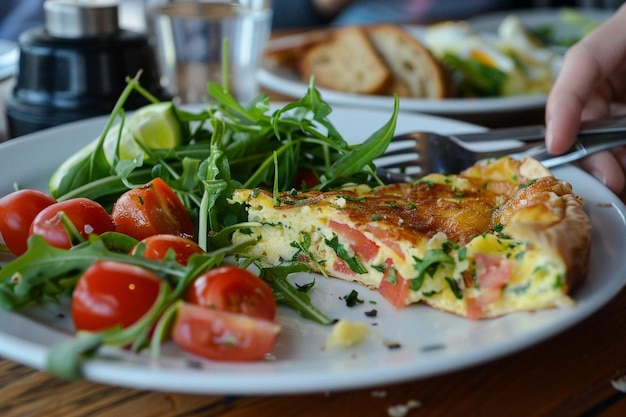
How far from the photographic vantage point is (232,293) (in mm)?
1526

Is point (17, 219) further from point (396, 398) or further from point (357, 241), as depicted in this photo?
point (396, 398)

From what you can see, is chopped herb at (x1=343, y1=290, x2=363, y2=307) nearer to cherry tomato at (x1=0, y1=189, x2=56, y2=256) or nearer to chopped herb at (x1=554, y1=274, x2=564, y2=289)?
chopped herb at (x1=554, y1=274, x2=564, y2=289)

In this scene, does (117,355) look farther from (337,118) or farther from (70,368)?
(337,118)

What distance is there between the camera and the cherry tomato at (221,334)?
4.64ft

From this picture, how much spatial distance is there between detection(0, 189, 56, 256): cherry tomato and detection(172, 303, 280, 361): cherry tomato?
27.2 inches

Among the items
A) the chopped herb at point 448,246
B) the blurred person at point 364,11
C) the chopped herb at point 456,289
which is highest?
the chopped herb at point 448,246

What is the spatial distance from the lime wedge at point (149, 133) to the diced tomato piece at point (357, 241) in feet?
2.50

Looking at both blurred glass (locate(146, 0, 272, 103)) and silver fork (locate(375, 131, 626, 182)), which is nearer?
silver fork (locate(375, 131, 626, 182))

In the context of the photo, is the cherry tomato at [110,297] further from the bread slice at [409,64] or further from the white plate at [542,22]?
the white plate at [542,22]

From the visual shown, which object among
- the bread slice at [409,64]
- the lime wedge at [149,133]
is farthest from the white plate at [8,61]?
the bread slice at [409,64]

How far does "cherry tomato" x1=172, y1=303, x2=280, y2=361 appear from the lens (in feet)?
4.64

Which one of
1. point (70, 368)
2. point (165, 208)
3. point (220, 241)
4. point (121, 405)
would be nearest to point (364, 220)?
point (220, 241)

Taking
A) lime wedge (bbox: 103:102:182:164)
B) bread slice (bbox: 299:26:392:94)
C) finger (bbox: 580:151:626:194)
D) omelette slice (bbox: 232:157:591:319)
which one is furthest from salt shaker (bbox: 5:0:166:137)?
finger (bbox: 580:151:626:194)

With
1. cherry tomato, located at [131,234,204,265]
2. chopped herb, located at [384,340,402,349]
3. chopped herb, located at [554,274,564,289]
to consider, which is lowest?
chopped herb, located at [384,340,402,349]
